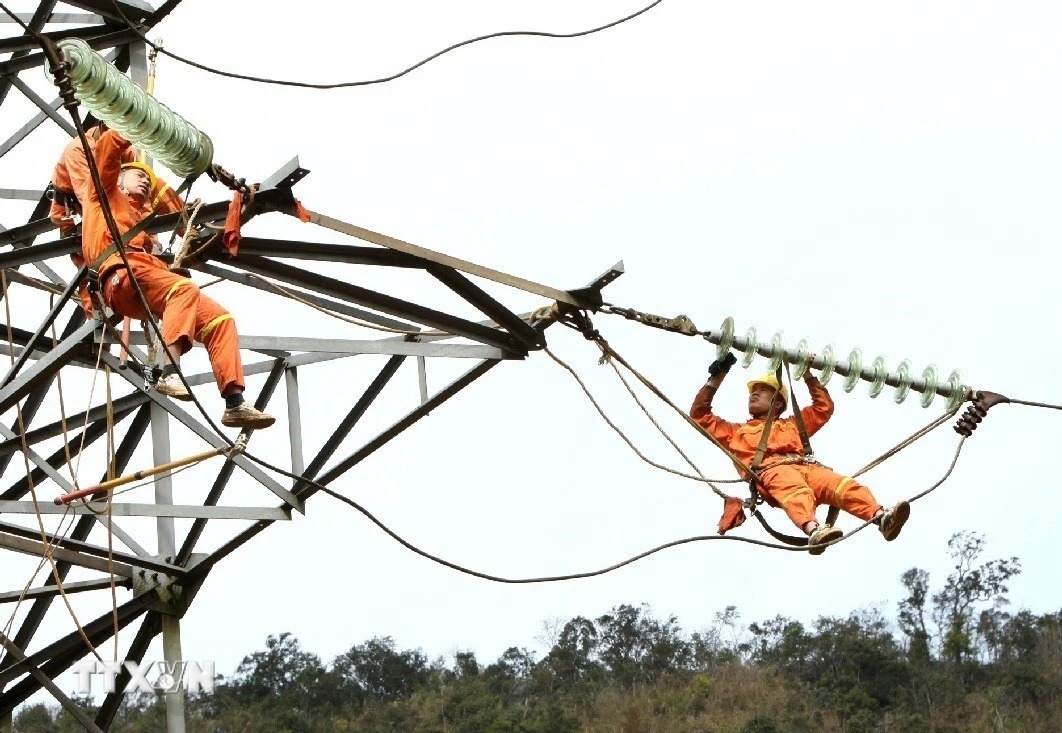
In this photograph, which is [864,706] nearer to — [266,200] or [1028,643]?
[1028,643]

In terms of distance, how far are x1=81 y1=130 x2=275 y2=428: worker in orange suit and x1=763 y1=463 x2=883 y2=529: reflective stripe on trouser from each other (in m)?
3.31

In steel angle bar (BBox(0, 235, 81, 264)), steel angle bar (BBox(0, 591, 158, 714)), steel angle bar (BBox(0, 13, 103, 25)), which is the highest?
steel angle bar (BBox(0, 13, 103, 25))

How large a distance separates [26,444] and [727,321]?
426 cm

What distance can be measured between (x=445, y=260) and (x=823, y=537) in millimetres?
2799

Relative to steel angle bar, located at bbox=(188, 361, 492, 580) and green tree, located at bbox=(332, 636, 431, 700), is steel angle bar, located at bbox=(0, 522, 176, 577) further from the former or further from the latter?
green tree, located at bbox=(332, 636, 431, 700)

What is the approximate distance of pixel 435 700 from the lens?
40781 millimetres

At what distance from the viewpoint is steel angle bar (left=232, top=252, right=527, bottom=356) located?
912 cm

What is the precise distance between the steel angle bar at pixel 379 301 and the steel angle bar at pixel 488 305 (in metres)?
0.11

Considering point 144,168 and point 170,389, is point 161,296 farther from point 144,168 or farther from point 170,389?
point 170,389

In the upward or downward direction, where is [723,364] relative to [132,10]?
downward

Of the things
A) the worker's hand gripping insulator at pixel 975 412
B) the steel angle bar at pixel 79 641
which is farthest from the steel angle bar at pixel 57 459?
the worker's hand gripping insulator at pixel 975 412

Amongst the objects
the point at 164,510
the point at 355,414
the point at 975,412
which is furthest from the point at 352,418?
the point at 975,412

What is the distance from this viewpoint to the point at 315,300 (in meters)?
10.1

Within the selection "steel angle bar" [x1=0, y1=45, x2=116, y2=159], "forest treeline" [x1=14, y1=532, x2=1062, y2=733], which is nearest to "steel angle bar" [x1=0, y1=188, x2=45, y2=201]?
"steel angle bar" [x1=0, y1=45, x2=116, y2=159]
